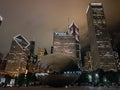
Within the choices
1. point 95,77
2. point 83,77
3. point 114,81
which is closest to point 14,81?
point 83,77

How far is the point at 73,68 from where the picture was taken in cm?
3912

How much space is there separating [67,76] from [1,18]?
164 metres

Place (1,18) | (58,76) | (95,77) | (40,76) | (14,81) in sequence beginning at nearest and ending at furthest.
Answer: (58,76) < (40,76) < (95,77) < (14,81) < (1,18)

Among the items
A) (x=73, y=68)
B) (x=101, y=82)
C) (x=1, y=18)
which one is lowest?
(x=101, y=82)

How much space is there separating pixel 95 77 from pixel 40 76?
92.8 metres

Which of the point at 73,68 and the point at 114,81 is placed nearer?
the point at 73,68

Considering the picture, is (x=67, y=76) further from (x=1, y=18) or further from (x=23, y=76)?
(x=1, y=18)

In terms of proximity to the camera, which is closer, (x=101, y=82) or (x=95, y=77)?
(x=101, y=82)

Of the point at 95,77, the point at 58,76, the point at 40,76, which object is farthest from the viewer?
the point at 95,77

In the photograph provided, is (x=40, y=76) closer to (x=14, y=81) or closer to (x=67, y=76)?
(x=67, y=76)

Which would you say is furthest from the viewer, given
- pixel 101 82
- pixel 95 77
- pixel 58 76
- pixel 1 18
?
pixel 1 18

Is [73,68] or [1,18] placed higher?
[1,18]

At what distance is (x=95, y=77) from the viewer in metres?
124

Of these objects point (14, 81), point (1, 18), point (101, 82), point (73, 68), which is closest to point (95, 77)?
point (101, 82)
